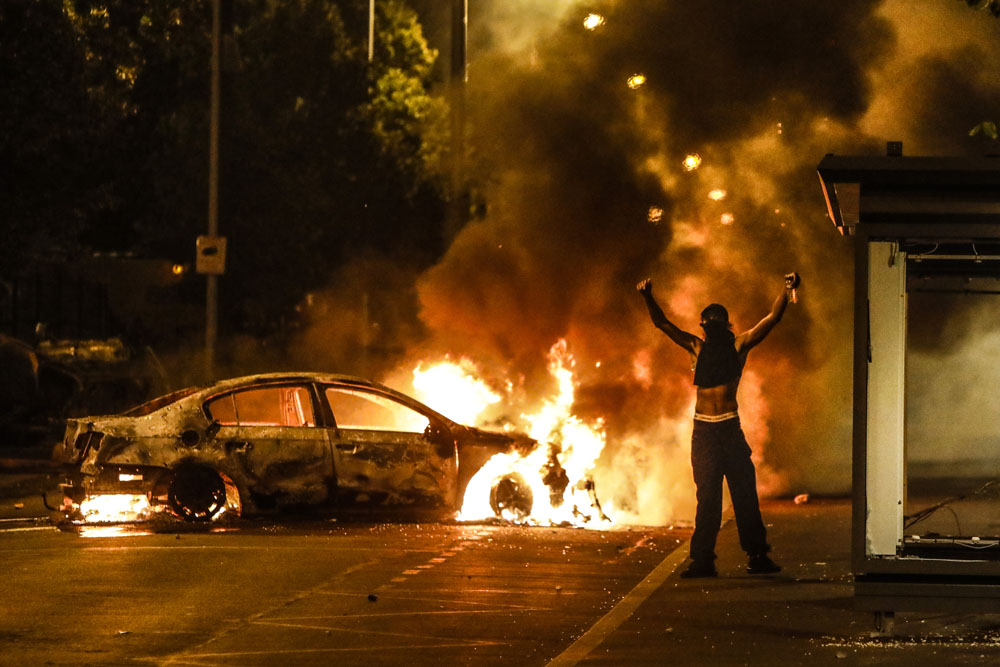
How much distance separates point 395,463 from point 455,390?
11.2 ft

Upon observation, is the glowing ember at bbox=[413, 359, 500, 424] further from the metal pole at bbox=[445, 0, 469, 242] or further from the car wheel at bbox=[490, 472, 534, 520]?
the metal pole at bbox=[445, 0, 469, 242]

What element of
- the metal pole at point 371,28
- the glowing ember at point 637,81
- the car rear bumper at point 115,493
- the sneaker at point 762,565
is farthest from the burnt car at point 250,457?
the metal pole at point 371,28

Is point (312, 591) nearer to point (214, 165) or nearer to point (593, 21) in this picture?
point (593, 21)

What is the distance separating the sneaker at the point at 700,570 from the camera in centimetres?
1074

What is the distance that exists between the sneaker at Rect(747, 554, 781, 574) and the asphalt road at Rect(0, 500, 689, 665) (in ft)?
2.63

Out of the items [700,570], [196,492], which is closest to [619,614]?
[700,570]

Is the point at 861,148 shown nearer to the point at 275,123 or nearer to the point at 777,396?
the point at 777,396

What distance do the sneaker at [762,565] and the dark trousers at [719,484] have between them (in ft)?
0.17

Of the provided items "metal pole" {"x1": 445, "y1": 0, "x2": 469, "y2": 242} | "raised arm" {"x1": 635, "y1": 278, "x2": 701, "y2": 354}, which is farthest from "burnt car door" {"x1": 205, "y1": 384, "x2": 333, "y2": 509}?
"metal pole" {"x1": 445, "y1": 0, "x2": 469, "y2": 242}

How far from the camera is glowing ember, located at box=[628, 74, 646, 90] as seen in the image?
18.6 m

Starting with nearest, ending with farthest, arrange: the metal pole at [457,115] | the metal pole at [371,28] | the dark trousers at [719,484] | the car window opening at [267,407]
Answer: the dark trousers at [719,484], the car window opening at [267,407], the metal pole at [457,115], the metal pole at [371,28]

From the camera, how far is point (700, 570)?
1074 centimetres

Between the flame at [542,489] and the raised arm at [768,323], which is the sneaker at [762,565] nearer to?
the raised arm at [768,323]

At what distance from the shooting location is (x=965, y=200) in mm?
8164
